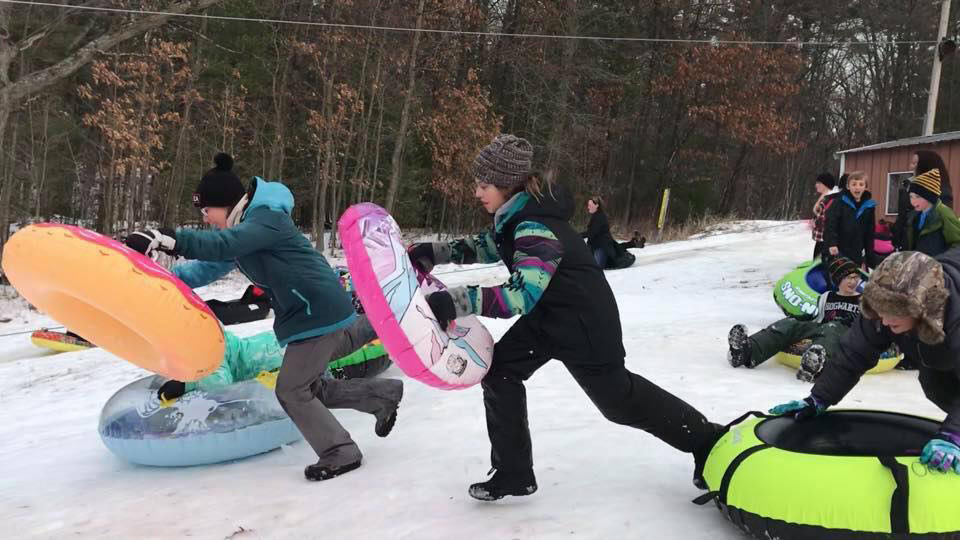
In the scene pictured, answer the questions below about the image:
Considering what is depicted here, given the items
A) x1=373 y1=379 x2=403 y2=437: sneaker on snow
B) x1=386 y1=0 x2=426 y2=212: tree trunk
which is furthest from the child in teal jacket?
x1=386 y1=0 x2=426 y2=212: tree trunk

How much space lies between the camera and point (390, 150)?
2244 cm

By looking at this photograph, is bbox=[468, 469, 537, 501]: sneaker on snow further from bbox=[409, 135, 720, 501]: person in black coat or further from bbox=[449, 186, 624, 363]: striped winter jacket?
bbox=[449, 186, 624, 363]: striped winter jacket

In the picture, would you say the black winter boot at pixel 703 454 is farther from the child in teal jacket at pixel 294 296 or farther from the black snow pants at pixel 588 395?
the child in teal jacket at pixel 294 296

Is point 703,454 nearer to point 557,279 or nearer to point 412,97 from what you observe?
point 557,279

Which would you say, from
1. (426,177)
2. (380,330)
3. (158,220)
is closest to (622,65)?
(426,177)

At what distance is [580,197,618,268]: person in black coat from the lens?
42.2ft

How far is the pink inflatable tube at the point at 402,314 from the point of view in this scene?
2.72 metres

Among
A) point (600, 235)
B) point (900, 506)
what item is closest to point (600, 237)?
point (600, 235)

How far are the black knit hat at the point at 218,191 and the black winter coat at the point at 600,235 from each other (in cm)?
954

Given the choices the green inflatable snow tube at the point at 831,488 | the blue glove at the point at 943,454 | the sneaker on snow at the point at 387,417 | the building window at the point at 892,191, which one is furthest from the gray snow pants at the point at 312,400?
the building window at the point at 892,191

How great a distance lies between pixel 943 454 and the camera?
2.42m

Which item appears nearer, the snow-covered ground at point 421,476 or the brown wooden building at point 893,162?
the snow-covered ground at point 421,476

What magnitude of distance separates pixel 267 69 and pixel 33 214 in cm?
755

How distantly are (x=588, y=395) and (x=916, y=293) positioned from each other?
126 centimetres
